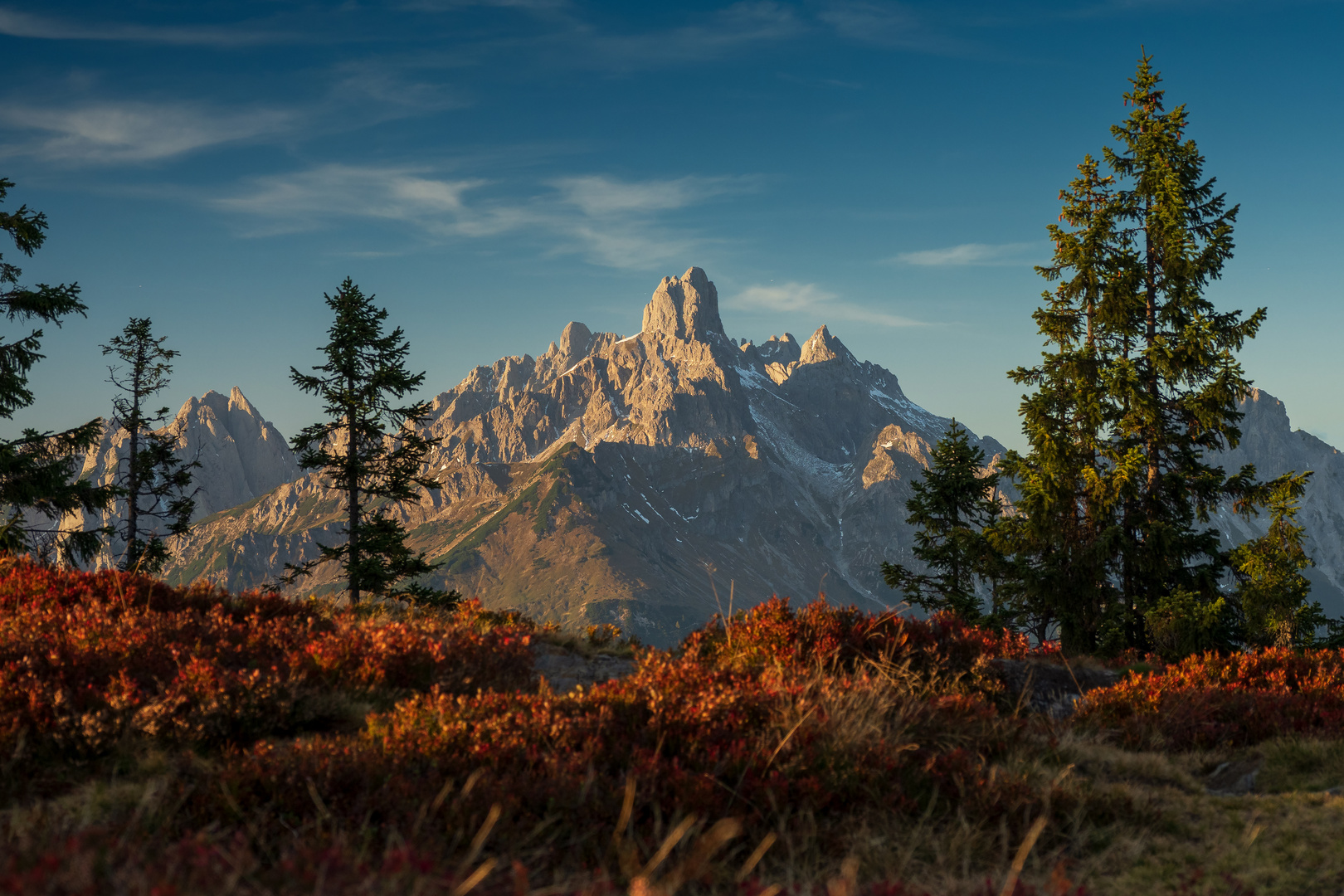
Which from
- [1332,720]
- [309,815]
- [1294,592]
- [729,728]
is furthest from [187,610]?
[1294,592]

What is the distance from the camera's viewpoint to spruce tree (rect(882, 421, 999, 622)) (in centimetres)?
2755

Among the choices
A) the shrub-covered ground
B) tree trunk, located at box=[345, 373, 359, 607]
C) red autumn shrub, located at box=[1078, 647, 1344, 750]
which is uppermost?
tree trunk, located at box=[345, 373, 359, 607]

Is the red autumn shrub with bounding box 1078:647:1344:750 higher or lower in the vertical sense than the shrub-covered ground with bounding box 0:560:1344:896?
lower

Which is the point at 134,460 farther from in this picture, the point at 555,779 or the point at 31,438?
the point at 555,779

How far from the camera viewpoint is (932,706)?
21.7 ft

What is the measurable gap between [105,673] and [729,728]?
4747 millimetres

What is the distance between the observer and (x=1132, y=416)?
769 inches

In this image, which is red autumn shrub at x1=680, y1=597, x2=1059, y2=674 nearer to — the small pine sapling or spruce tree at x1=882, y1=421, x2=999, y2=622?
the small pine sapling

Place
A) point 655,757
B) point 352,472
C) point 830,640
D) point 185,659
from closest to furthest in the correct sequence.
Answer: point 655,757 < point 185,659 < point 830,640 < point 352,472

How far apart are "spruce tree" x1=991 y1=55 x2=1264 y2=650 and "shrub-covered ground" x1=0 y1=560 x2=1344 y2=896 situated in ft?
41.2

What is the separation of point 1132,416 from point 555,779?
65.1 ft

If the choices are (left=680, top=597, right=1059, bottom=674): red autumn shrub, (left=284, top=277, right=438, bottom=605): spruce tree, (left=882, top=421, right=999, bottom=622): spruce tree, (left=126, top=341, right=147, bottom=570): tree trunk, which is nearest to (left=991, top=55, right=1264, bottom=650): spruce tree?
(left=882, top=421, right=999, bottom=622): spruce tree

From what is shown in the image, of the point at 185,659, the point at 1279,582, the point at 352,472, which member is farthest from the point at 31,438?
the point at 1279,582

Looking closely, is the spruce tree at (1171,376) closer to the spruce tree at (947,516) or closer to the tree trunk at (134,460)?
the spruce tree at (947,516)
